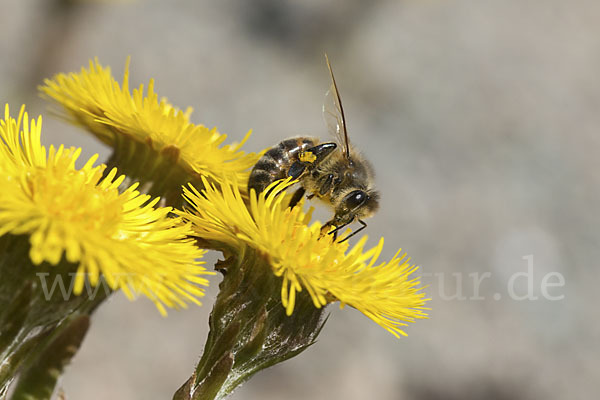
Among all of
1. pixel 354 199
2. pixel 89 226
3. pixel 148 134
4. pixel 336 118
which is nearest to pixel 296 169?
pixel 354 199

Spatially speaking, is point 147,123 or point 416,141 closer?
point 147,123

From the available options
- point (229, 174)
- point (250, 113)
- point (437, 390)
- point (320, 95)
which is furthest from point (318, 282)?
point (320, 95)

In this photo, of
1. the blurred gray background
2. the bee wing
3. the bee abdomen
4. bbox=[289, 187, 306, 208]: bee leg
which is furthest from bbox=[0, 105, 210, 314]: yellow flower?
the blurred gray background

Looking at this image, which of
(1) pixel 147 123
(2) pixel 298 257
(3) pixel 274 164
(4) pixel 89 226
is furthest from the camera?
(3) pixel 274 164

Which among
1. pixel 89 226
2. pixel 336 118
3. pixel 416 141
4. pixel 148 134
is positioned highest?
pixel 416 141

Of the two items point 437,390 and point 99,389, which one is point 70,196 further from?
point 437,390

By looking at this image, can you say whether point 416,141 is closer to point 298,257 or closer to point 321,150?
point 321,150
